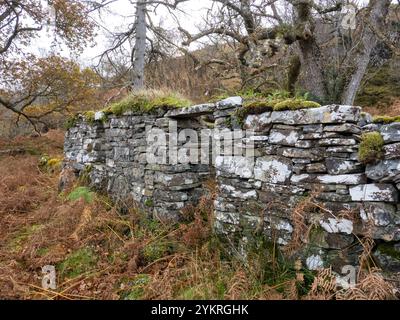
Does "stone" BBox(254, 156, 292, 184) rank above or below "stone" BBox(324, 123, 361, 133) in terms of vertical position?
below

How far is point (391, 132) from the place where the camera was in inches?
104

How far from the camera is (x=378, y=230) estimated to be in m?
2.59

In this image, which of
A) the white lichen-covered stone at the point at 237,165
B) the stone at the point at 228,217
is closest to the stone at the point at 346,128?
the white lichen-covered stone at the point at 237,165

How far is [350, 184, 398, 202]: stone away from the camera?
8.50ft

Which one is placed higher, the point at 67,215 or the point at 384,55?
the point at 384,55

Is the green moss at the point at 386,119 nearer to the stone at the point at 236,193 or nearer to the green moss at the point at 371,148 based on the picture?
the green moss at the point at 371,148

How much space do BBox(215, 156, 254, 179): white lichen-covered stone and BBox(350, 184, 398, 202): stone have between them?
1.11 meters

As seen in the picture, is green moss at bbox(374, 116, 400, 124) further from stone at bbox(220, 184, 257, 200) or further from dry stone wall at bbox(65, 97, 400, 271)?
stone at bbox(220, 184, 257, 200)

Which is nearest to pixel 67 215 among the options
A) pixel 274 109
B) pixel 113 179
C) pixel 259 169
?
pixel 113 179

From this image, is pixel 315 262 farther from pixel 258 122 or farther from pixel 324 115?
pixel 258 122

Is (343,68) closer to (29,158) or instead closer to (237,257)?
(237,257)

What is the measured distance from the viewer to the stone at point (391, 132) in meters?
2.62

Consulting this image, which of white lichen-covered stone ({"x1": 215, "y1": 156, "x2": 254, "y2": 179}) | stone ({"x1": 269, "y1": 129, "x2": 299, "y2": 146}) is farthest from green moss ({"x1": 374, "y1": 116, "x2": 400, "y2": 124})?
white lichen-covered stone ({"x1": 215, "y1": 156, "x2": 254, "y2": 179})
